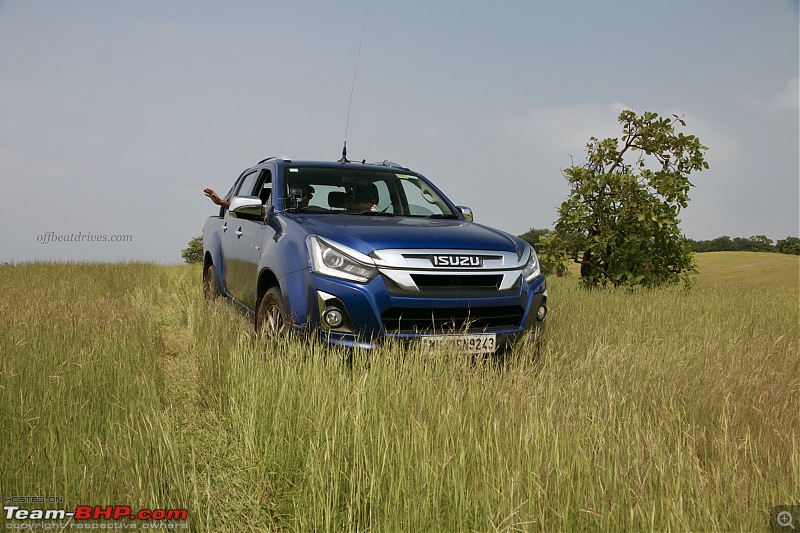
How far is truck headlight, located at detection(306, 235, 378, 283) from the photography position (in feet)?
14.8

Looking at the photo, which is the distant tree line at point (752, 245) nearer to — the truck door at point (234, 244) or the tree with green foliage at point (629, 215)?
the tree with green foliage at point (629, 215)

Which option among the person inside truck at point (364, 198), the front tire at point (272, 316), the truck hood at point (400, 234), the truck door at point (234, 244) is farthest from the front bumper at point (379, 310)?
the truck door at point (234, 244)

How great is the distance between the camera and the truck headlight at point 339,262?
451 cm

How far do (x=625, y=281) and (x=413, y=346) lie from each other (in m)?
8.89

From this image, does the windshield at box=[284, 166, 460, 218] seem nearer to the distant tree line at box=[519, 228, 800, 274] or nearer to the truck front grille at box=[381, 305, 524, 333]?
the truck front grille at box=[381, 305, 524, 333]

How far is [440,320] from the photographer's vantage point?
463 cm

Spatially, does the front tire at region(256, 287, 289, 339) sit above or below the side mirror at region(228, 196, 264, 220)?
below

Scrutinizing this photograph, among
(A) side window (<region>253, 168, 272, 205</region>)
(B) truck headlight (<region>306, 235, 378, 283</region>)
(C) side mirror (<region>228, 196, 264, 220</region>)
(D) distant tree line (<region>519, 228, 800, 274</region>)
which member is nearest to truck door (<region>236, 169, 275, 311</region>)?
(A) side window (<region>253, 168, 272, 205</region>)

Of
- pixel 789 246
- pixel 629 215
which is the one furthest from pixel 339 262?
pixel 789 246

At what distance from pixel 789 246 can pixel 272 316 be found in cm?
2547

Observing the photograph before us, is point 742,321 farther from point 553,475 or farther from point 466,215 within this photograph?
point 553,475

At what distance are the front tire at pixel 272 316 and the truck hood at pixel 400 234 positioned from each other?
654 millimetres

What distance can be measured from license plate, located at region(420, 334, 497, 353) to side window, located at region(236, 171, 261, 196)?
3.71m

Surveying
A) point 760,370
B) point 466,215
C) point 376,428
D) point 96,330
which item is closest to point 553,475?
point 376,428
